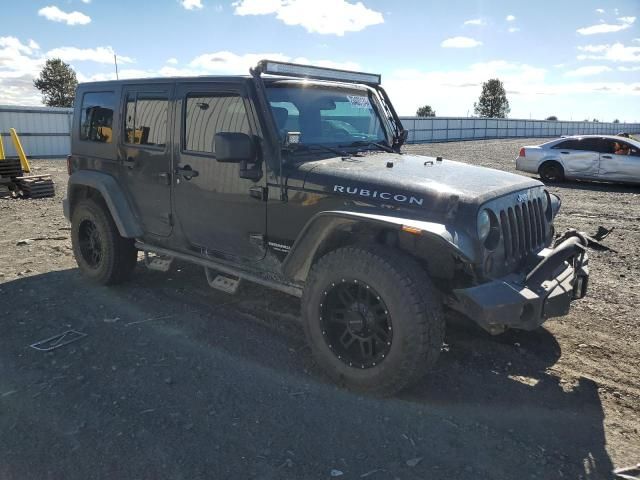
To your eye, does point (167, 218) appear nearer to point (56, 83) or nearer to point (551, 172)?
point (551, 172)

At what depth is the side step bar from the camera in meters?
4.01

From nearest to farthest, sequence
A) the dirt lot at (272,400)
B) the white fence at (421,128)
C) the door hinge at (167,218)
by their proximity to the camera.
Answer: the dirt lot at (272,400) → the door hinge at (167,218) → the white fence at (421,128)

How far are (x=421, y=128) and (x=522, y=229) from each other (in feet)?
121

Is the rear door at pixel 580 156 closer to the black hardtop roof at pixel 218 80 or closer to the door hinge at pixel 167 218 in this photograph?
the black hardtop roof at pixel 218 80

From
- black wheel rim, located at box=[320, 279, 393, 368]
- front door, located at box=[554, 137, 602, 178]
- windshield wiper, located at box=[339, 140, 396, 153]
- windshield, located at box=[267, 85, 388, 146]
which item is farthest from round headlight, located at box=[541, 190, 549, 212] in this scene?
front door, located at box=[554, 137, 602, 178]

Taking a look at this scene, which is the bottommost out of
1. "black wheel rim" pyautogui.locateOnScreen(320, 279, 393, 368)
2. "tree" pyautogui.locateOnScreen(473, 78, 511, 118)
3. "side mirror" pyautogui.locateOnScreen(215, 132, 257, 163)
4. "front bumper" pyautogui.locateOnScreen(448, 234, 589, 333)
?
"black wheel rim" pyautogui.locateOnScreen(320, 279, 393, 368)

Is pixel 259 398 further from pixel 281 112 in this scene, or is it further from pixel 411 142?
pixel 411 142

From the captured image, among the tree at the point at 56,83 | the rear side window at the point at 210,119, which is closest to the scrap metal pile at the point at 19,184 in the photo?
the rear side window at the point at 210,119

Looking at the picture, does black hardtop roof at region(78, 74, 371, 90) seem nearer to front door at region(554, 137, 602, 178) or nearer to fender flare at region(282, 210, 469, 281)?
fender flare at region(282, 210, 469, 281)

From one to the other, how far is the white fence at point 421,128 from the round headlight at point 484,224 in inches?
557

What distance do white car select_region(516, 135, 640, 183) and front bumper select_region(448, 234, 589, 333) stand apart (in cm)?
1157

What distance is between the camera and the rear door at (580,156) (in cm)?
1396

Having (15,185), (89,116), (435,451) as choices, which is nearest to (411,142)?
(15,185)

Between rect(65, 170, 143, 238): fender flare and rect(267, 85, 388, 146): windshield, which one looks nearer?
rect(267, 85, 388, 146): windshield
